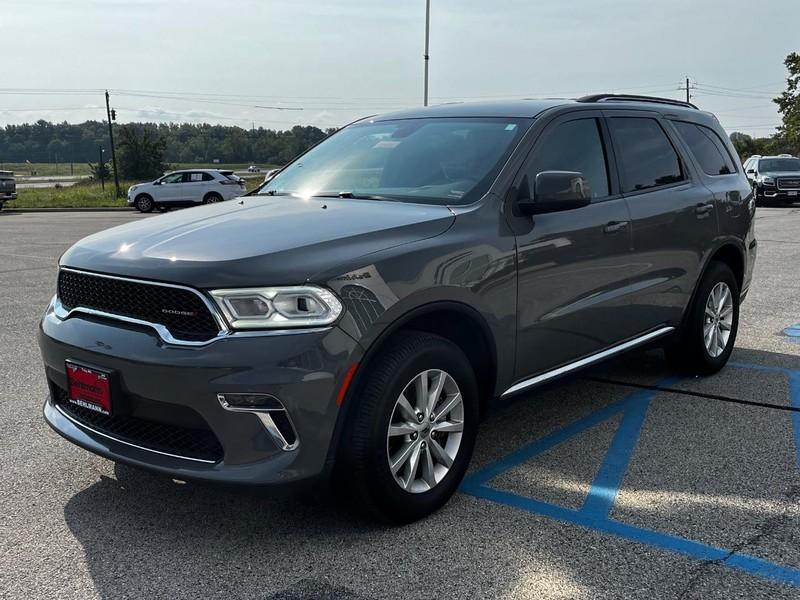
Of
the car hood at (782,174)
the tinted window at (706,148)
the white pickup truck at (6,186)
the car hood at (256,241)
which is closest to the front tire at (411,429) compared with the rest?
the car hood at (256,241)

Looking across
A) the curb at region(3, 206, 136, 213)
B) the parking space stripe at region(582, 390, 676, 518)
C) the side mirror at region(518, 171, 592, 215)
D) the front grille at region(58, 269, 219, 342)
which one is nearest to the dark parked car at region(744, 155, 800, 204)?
the parking space stripe at region(582, 390, 676, 518)

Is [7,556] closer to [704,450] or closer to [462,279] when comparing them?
[462,279]

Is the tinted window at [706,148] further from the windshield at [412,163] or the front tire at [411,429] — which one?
the front tire at [411,429]

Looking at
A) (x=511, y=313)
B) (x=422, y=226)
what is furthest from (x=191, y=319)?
(x=511, y=313)

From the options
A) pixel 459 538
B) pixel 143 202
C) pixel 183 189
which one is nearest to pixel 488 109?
pixel 459 538

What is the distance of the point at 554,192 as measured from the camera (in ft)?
12.1

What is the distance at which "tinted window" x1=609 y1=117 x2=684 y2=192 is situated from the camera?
15.3ft

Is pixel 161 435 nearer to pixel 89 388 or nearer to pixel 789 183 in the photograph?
pixel 89 388

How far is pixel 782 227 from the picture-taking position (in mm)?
18109

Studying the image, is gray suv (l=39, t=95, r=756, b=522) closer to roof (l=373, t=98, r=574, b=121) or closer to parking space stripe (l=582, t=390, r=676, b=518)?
roof (l=373, t=98, r=574, b=121)

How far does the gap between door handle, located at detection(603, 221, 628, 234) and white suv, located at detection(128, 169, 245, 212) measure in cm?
2643

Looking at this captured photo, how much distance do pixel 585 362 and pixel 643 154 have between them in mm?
1460

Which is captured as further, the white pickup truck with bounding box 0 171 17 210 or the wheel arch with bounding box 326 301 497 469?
the white pickup truck with bounding box 0 171 17 210

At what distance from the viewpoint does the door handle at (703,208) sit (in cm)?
514
